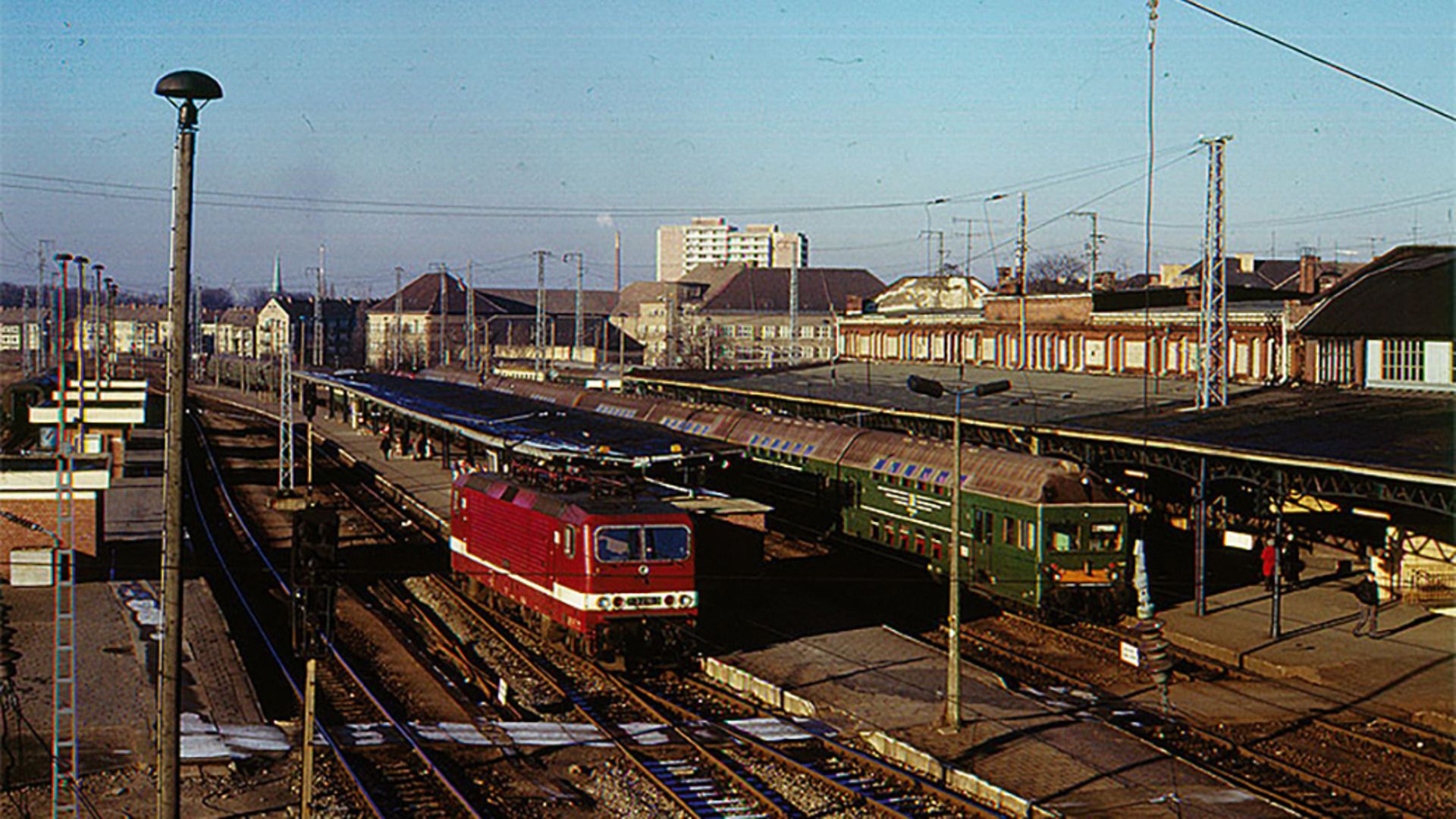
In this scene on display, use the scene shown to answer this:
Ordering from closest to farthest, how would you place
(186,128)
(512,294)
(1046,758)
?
(186,128) < (1046,758) < (512,294)

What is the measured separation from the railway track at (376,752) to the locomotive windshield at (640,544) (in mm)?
4363

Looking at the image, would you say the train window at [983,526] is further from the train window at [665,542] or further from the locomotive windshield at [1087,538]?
the train window at [665,542]

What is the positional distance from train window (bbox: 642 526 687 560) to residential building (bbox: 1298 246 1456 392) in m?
→ 23.5

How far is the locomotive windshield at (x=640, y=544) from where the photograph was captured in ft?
78.4

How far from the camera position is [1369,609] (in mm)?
29391

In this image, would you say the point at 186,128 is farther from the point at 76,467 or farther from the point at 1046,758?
the point at 76,467

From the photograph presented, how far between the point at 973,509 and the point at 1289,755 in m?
11.3

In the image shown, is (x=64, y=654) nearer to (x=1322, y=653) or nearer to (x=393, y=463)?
(x=1322, y=653)

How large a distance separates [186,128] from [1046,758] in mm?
14022

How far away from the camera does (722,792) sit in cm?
1836

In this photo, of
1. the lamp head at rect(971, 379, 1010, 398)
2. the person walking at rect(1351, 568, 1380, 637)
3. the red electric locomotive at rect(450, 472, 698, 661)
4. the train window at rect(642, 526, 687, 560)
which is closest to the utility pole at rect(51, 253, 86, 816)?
the red electric locomotive at rect(450, 472, 698, 661)

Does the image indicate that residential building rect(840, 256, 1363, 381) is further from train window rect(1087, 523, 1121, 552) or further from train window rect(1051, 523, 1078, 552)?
train window rect(1051, 523, 1078, 552)

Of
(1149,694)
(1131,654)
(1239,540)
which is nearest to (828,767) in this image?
(1131,654)

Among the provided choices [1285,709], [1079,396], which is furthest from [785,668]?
[1079,396]
